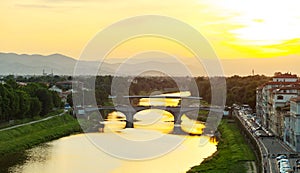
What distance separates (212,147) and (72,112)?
15.8m

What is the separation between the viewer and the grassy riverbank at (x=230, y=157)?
63.7ft

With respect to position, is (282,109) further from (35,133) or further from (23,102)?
(23,102)

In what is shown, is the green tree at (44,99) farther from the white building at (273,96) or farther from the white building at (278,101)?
the white building at (278,101)

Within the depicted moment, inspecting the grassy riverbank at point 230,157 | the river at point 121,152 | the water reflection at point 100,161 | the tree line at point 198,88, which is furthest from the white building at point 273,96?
the tree line at point 198,88

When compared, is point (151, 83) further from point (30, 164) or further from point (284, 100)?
point (30, 164)

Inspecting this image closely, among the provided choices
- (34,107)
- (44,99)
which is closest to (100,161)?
(34,107)

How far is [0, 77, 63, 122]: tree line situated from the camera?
28297 mm

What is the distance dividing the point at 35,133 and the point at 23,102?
238 cm

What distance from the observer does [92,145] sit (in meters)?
27.4

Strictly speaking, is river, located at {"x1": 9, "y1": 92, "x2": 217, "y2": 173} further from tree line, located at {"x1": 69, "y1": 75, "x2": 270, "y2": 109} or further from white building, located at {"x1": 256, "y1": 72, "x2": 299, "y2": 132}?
tree line, located at {"x1": 69, "y1": 75, "x2": 270, "y2": 109}

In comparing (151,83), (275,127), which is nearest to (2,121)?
(275,127)

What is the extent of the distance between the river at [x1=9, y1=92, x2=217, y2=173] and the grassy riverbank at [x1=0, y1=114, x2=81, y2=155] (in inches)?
27.3

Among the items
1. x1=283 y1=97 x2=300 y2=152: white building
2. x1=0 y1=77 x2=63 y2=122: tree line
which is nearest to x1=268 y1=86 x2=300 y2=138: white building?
x1=283 y1=97 x2=300 y2=152: white building

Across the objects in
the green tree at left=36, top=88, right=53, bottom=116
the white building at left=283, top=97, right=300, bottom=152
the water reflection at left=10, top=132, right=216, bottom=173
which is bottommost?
the water reflection at left=10, top=132, right=216, bottom=173
